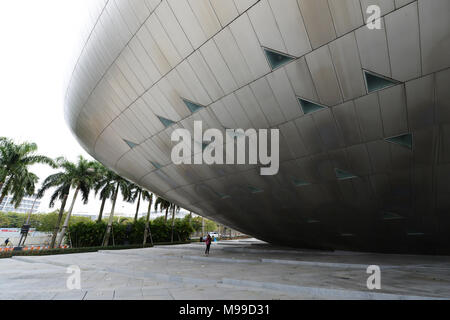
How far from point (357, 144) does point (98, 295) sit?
916 cm

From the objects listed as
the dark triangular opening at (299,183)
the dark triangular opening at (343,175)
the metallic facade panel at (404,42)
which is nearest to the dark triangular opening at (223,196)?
the dark triangular opening at (299,183)

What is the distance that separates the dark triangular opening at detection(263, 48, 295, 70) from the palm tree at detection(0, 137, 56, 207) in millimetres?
25432

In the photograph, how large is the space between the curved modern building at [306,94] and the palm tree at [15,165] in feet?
43.7

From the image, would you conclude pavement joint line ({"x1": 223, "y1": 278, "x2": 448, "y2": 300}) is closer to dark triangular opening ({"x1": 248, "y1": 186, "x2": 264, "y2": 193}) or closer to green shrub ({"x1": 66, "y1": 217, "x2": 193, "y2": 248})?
dark triangular opening ({"x1": 248, "y1": 186, "x2": 264, "y2": 193})

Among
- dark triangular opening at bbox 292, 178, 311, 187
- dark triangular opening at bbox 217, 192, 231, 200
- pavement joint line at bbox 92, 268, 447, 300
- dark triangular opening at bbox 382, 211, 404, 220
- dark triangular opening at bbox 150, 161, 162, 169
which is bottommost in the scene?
pavement joint line at bbox 92, 268, 447, 300

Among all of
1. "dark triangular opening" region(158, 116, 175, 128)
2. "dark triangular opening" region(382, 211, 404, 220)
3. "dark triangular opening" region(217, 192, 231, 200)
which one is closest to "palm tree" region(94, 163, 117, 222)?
"dark triangular opening" region(217, 192, 231, 200)

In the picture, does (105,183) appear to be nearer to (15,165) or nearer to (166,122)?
(15,165)

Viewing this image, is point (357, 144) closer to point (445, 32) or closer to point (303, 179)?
point (303, 179)

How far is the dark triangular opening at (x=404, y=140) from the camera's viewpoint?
7.61 m

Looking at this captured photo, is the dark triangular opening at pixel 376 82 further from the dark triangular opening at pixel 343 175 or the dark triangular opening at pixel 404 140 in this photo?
the dark triangular opening at pixel 343 175

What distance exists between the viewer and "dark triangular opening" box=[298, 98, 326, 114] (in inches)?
307

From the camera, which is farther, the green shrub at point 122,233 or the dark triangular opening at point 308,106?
the green shrub at point 122,233
